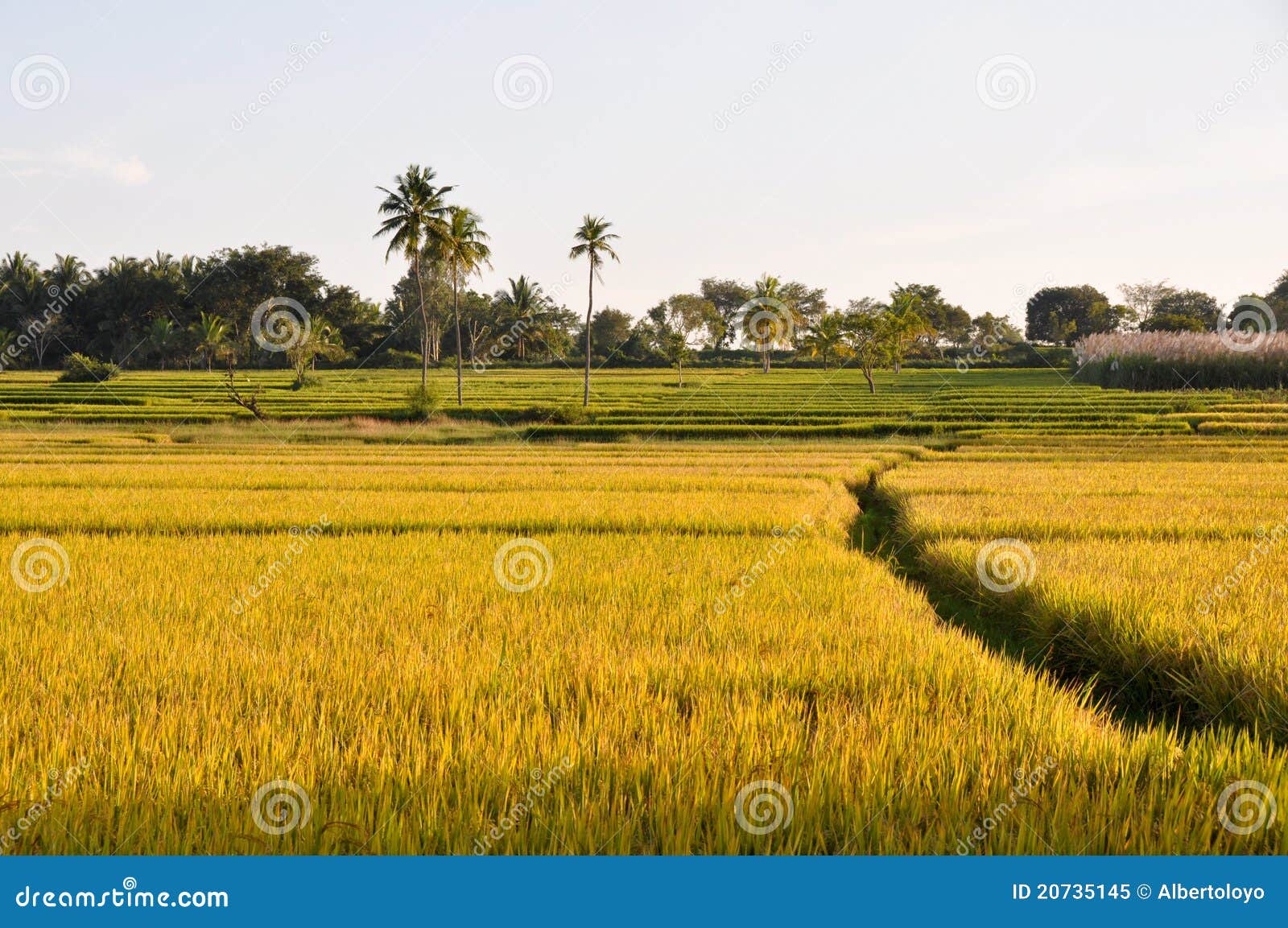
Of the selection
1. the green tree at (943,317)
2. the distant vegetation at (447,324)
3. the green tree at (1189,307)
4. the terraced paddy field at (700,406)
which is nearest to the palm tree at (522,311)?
the distant vegetation at (447,324)

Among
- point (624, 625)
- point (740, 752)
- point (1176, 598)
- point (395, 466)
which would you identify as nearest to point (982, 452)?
point (395, 466)

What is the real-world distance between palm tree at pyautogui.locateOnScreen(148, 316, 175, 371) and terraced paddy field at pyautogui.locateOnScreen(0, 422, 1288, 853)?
67335 mm

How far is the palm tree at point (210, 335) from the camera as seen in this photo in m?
60.8

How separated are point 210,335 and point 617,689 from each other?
2630 inches

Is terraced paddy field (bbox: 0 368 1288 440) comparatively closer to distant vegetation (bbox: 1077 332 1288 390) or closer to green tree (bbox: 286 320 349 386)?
green tree (bbox: 286 320 349 386)

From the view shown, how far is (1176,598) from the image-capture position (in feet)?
19.9

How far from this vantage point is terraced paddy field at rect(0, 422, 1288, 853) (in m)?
2.97

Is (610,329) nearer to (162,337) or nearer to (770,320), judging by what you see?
(770,320)

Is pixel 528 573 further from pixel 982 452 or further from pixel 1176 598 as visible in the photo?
pixel 982 452

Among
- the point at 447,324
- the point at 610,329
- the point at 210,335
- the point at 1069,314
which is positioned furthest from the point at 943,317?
the point at 210,335

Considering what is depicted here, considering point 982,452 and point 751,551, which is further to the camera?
point 982,452

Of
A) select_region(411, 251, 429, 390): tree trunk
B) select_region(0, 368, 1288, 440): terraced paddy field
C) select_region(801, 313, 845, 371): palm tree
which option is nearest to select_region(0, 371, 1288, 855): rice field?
select_region(0, 368, 1288, 440): terraced paddy field

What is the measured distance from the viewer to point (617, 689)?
4203 millimetres

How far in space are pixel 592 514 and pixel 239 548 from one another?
14.9 feet
